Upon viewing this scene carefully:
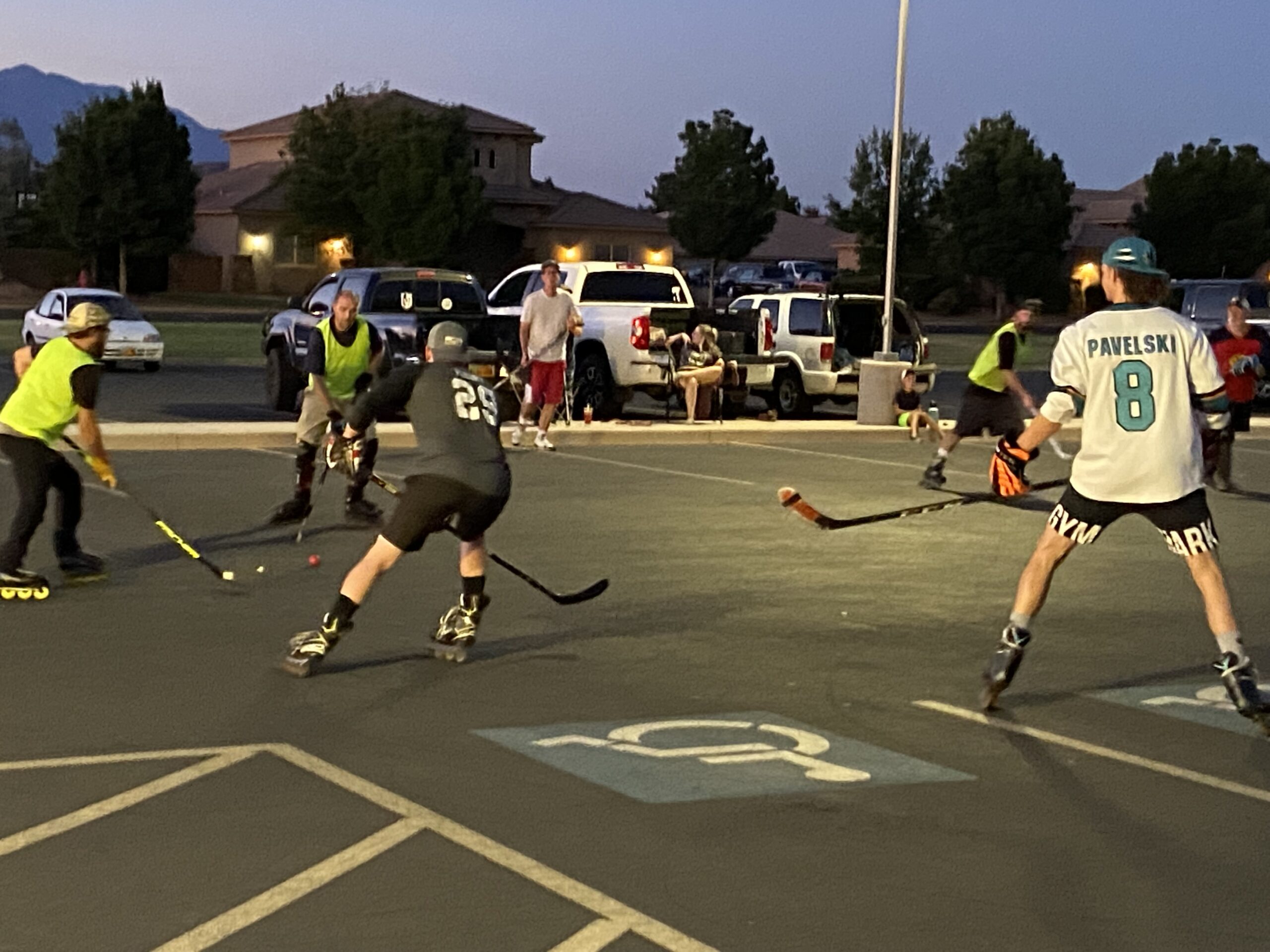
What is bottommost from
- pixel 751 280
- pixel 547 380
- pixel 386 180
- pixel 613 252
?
pixel 547 380

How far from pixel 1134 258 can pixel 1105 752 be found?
2049 millimetres

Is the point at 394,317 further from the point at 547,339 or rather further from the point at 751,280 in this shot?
the point at 751,280

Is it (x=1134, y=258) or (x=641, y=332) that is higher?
(x=1134, y=258)

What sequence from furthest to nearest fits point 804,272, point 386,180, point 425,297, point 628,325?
point 804,272 → point 386,180 → point 628,325 → point 425,297

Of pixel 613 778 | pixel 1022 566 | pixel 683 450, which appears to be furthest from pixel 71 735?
pixel 683 450

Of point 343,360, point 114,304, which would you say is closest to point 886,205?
point 114,304

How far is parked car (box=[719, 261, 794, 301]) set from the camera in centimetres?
7220

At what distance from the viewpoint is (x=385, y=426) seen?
23.1m

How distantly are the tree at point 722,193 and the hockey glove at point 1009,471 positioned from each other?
75966mm

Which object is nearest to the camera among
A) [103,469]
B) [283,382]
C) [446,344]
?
[446,344]

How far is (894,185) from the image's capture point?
1065 inches

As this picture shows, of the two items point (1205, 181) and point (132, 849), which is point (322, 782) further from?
point (1205, 181)

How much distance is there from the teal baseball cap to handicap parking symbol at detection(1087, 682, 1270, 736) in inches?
75.0

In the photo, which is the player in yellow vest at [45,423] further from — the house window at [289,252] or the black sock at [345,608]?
the house window at [289,252]
